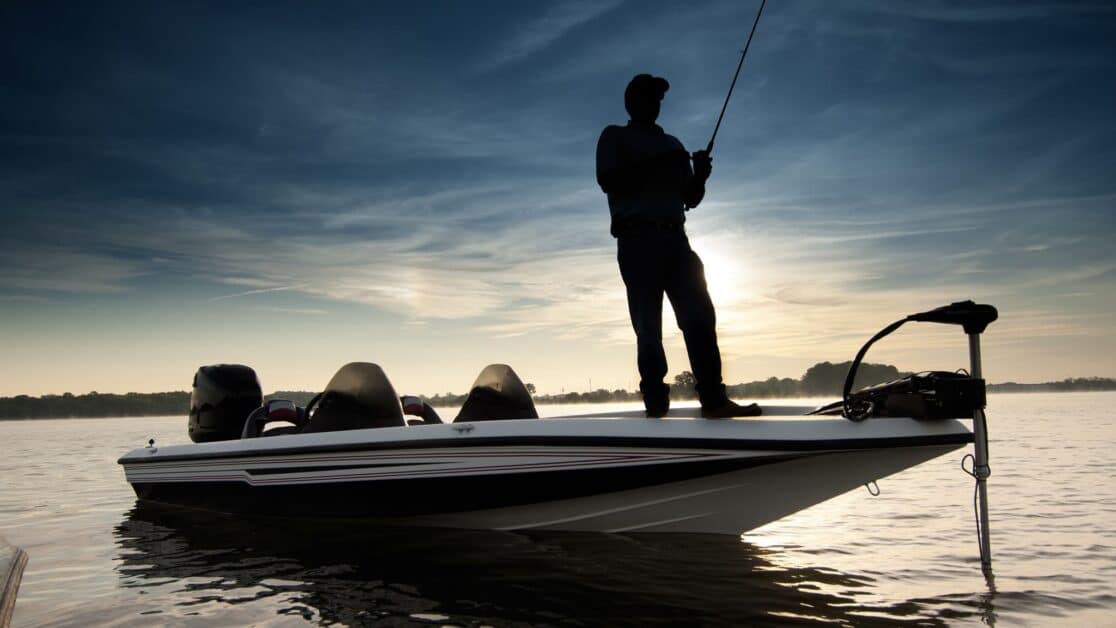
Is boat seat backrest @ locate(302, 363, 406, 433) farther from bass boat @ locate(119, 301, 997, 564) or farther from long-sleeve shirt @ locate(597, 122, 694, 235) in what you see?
long-sleeve shirt @ locate(597, 122, 694, 235)

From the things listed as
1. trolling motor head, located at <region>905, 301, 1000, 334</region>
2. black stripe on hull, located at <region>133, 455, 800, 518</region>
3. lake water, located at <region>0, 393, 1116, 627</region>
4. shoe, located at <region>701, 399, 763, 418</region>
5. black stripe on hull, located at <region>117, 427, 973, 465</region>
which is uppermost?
trolling motor head, located at <region>905, 301, 1000, 334</region>

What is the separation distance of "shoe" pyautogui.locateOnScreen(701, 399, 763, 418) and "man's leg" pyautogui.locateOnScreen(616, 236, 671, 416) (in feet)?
1.46

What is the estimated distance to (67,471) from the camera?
16969mm

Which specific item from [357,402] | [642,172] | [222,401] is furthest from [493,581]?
[222,401]

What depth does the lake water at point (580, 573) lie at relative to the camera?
13.9ft

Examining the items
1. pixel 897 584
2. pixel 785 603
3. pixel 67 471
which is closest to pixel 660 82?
pixel 785 603

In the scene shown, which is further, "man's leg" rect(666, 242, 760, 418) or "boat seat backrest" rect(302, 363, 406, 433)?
"boat seat backrest" rect(302, 363, 406, 433)

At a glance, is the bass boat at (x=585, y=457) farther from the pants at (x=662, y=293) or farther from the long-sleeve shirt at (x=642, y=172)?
the long-sleeve shirt at (x=642, y=172)

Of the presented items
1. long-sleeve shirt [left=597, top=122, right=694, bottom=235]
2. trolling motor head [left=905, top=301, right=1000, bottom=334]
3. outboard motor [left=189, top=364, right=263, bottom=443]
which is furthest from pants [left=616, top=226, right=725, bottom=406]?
outboard motor [left=189, top=364, right=263, bottom=443]

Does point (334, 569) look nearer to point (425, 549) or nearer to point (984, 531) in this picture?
point (425, 549)

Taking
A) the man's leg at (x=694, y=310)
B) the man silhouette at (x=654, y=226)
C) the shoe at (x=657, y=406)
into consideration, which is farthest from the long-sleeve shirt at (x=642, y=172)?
the shoe at (x=657, y=406)

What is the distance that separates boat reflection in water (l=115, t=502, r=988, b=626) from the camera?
4.21 metres

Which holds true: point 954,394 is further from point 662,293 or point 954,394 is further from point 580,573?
point 580,573

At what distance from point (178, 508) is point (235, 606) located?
4248 millimetres
